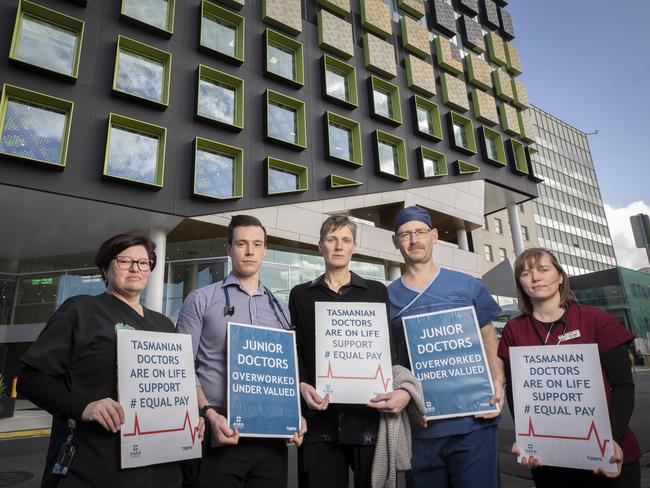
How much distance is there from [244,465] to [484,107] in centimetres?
2990

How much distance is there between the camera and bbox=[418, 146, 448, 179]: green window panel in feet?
77.6

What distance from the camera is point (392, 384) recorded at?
2695mm

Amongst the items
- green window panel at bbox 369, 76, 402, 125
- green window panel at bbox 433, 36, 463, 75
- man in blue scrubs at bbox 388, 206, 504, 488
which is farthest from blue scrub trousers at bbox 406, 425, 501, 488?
green window panel at bbox 433, 36, 463, 75

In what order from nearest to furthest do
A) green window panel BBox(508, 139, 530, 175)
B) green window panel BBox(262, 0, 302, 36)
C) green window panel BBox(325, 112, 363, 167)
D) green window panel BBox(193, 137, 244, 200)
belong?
1. green window panel BBox(193, 137, 244, 200)
2. green window panel BBox(262, 0, 302, 36)
3. green window panel BBox(325, 112, 363, 167)
4. green window panel BBox(508, 139, 530, 175)

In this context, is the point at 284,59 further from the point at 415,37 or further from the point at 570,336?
the point at 570,336

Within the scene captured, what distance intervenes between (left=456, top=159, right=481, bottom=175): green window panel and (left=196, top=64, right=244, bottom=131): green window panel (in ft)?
43.8

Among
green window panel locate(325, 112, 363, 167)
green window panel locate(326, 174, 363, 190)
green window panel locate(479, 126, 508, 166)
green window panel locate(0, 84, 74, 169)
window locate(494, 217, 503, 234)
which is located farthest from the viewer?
window locate(494, 217, 503, 234)

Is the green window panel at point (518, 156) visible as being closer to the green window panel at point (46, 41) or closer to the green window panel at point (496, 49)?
the green window panel at point (496, 49)

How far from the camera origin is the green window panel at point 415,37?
2636 centimetres

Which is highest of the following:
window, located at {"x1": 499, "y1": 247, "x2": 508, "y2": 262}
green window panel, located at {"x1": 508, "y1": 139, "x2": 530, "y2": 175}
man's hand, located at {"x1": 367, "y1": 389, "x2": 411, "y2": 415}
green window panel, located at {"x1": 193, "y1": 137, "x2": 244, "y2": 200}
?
green window panel, located at {"x1": 508, "y1": 139, "x2": 530, "y2": 175}

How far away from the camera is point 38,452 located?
7328 mm

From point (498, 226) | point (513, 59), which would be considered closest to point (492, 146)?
point (513, 59)

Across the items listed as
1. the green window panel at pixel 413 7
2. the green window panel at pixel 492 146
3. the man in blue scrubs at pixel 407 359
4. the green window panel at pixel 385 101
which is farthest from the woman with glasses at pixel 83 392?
the green window panel at pixel 413 7

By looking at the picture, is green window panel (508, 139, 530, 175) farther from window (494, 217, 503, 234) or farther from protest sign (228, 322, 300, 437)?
protest sign (228, 322, 300, 437)
